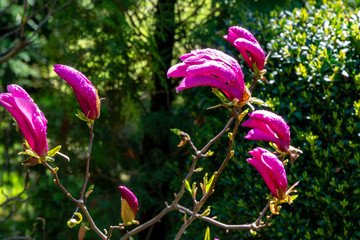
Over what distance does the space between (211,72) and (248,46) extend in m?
→ 0.16

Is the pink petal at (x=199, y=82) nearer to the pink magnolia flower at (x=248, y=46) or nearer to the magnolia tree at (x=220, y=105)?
the magnolia tree at (x=220, y=105)

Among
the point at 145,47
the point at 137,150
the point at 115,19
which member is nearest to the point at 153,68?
the point at 145,47

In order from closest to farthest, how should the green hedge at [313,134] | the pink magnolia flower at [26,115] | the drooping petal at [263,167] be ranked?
the pink magnolia flower at [26,115] < the drooping petal at [263,167] < the green hedge at [313,134]

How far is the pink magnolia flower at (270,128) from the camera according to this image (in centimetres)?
123

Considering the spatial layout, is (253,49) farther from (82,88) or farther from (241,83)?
(82,88)

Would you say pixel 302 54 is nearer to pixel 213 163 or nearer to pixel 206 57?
pixel 213 163

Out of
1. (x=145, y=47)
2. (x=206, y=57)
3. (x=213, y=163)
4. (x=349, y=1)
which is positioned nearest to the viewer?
(x=206, y=57)

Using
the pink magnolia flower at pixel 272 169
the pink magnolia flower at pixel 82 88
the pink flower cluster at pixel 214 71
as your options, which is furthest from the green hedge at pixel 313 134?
the pink magnolia flower at pixel 82 88

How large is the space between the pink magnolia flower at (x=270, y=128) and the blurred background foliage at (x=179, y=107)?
2.89 feet

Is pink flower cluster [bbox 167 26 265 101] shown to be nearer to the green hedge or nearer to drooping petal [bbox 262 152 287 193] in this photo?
drooping petal [bbox 262 152 287 193]

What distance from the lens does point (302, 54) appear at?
7.95 ft

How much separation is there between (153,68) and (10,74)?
115 centimetres

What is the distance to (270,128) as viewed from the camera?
126cm

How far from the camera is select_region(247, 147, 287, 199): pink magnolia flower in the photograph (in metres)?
1.23
